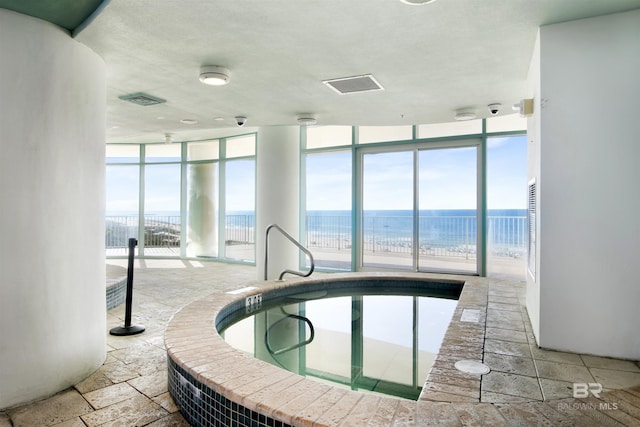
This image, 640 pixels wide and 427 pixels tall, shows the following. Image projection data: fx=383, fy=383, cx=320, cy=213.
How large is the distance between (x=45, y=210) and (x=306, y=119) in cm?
330

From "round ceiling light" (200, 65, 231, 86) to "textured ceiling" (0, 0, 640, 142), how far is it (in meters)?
0.07

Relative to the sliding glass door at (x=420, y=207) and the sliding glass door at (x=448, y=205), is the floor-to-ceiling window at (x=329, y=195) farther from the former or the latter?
the sliding glass door at (x=448, y=205)

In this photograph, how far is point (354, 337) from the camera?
384 centimetres

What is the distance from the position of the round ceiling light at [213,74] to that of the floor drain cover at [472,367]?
9.50ft

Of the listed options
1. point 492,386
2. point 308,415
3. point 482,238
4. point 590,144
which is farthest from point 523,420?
point 482,238

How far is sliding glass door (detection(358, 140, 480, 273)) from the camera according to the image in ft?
21.9

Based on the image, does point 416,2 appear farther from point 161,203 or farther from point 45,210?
point 161,203

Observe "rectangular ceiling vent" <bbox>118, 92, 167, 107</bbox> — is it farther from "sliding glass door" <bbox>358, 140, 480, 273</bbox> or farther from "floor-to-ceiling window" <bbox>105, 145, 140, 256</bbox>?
"floor-to-ceiling window" <bbox>105, 145, 140, 256</bbox>

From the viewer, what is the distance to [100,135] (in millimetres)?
2959

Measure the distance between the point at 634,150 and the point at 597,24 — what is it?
90cm

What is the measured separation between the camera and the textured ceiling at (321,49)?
7.79 ft

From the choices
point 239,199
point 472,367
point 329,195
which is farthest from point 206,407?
point 239,199

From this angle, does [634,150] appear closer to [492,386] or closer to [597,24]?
[597,24]

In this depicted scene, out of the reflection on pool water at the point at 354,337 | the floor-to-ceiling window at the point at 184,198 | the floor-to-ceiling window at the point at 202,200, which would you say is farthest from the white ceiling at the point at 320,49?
the floor-to-ceiling window at the point at 202,200
